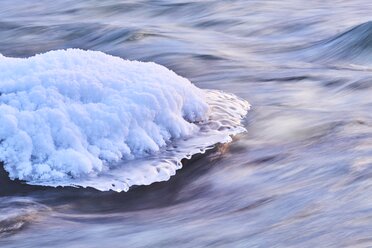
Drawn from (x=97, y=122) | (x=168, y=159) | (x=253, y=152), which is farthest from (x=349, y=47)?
(x=97, y=122)

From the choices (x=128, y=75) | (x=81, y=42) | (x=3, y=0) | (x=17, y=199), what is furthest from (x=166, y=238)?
(x=3, y=0)

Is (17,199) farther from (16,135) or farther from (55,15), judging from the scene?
(55,15)

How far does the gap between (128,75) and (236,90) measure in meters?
1.37

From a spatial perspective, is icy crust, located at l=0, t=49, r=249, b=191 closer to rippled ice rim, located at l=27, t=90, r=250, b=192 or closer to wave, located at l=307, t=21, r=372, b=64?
rippled ice rim, located at l=27, t=90, r=250, b=192

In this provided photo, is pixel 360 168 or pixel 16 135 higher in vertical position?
pixel 16 135

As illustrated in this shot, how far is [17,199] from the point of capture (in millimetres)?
3758

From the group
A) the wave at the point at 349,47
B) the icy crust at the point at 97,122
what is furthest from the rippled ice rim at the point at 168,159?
the wave at the point at 349,47

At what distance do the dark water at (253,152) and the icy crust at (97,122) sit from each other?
93mm

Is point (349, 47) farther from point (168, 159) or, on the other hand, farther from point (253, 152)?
point (168, 159)

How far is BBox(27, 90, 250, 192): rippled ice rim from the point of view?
153 inches

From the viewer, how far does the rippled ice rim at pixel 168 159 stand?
3.88 m

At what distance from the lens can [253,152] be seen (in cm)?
434

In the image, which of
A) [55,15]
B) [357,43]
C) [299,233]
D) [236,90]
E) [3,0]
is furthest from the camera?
[3,0]

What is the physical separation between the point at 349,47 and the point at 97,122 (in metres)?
3.12
